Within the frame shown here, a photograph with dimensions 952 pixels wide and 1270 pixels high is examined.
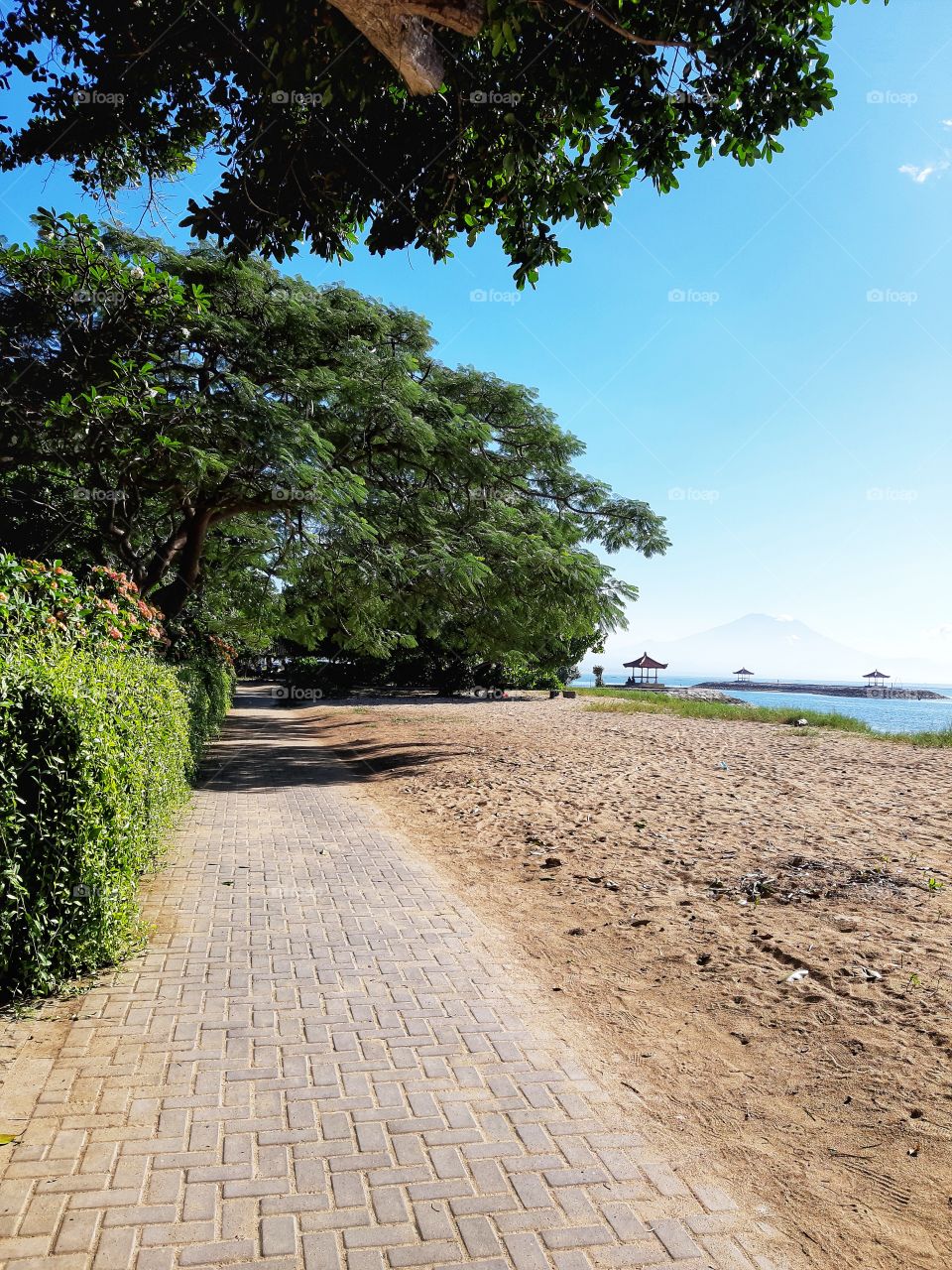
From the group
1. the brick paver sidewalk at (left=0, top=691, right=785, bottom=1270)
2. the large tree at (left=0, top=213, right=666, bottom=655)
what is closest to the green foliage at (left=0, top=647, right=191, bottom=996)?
the brick paver sidewalk at (left=0, top=691, right=785, bottom=1270)

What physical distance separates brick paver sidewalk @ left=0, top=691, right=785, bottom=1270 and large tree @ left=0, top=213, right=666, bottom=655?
6542 mm

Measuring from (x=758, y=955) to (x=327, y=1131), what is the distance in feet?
10.5

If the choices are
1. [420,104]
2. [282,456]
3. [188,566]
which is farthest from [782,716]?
[420,104]

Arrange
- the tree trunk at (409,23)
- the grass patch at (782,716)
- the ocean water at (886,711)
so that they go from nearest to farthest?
the tree trunk at (409,23) < the grass patch at (782,716) < the ocean water at (886,711)

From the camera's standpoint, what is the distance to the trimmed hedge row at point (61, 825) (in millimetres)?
3828

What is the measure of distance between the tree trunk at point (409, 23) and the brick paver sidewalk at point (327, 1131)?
496 centimetres

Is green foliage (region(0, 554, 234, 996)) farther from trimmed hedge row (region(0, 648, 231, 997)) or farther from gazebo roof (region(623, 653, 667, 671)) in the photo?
gazebo roof (region(623, 653, 667, 671))

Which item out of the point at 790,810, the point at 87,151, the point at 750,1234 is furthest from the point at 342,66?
the point at 790,810

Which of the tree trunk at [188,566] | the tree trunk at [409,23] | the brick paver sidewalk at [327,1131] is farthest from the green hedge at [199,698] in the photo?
the tree trunk at [409,23]

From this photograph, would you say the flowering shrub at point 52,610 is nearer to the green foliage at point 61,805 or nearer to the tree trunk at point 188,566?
the green foliage at point 61,805

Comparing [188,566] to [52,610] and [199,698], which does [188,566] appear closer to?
[199,698]

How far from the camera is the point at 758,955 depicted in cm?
504

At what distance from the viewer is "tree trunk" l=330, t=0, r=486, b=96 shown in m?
3.46

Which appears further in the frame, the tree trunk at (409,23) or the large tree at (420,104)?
the large tree at (420,104)
